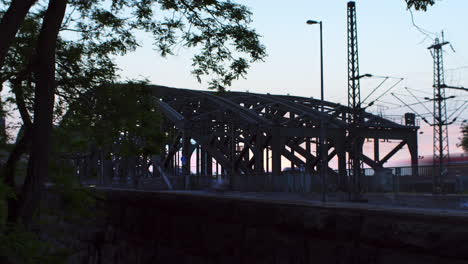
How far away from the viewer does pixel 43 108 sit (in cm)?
917

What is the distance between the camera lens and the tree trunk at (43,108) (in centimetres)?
918

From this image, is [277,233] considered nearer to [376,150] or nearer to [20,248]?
[20,248]

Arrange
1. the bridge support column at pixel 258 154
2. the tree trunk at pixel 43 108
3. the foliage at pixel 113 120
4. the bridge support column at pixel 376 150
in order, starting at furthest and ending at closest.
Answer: the bridge support column at pixel 376 150
the bridge support column at pixel 258 154
the foliage at pixel 113 120
the tree trunk at pixel 43 108

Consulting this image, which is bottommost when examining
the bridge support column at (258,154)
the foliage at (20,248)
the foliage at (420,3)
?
the foliage at (20,248)

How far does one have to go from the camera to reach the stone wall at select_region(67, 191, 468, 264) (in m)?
5.59

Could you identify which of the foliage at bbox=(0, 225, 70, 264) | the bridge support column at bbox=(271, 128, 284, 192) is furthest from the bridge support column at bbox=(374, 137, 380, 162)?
the foliage at bbox=(0, 225, 70, 264)

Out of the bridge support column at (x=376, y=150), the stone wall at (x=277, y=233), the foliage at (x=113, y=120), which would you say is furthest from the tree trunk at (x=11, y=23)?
the bridge support column at (x=376, y=150)

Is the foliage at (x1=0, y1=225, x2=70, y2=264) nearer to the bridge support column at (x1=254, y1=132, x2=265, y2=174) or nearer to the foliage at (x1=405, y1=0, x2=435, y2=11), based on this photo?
the foliage at (x1=405, y1=0, x2=435, y2=11)

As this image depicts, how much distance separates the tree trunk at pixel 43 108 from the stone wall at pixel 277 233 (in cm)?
290

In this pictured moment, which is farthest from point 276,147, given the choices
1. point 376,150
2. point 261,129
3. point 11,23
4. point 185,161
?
point 11,23

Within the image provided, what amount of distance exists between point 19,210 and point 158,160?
174 ft

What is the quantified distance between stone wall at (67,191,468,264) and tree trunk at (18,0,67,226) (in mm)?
2902

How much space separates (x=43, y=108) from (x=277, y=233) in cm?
446

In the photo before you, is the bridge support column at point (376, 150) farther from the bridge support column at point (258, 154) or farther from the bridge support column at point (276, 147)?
the bridge support column at point (258, 154)
